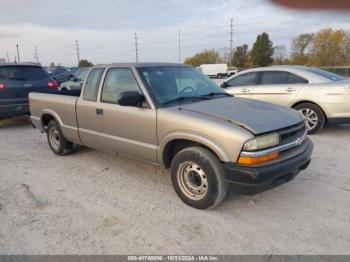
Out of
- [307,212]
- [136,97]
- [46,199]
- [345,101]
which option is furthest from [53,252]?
[345,101]

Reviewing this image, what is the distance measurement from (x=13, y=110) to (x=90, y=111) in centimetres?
446

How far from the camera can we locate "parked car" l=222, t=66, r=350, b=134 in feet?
20.9

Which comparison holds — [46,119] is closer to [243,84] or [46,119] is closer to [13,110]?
[13,110]

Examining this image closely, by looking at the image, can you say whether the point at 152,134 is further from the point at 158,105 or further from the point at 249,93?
the point at 249,93

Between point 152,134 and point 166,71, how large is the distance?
1.05 m

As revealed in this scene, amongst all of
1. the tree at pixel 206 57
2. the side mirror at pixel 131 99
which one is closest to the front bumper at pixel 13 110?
the side mirror at pixel 131 99

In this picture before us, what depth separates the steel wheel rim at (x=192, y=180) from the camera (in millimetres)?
3441

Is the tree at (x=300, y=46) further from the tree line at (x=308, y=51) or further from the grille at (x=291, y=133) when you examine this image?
the grille at (x=291, y=133)

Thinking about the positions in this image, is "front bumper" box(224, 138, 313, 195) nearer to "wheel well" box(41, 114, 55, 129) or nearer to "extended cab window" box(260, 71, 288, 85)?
"wheel well" box(41, 114, 55, 129)

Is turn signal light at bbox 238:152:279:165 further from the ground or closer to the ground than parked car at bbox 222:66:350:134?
closer to the ground

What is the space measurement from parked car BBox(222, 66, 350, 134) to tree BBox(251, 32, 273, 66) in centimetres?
5908

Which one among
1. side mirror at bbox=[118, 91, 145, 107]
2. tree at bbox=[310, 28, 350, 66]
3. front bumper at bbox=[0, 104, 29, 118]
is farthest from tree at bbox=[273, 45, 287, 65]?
side mirror at bbox=[118, 91, 145, 107]

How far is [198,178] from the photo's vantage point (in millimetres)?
3533

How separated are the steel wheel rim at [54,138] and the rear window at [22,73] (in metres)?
3.28
